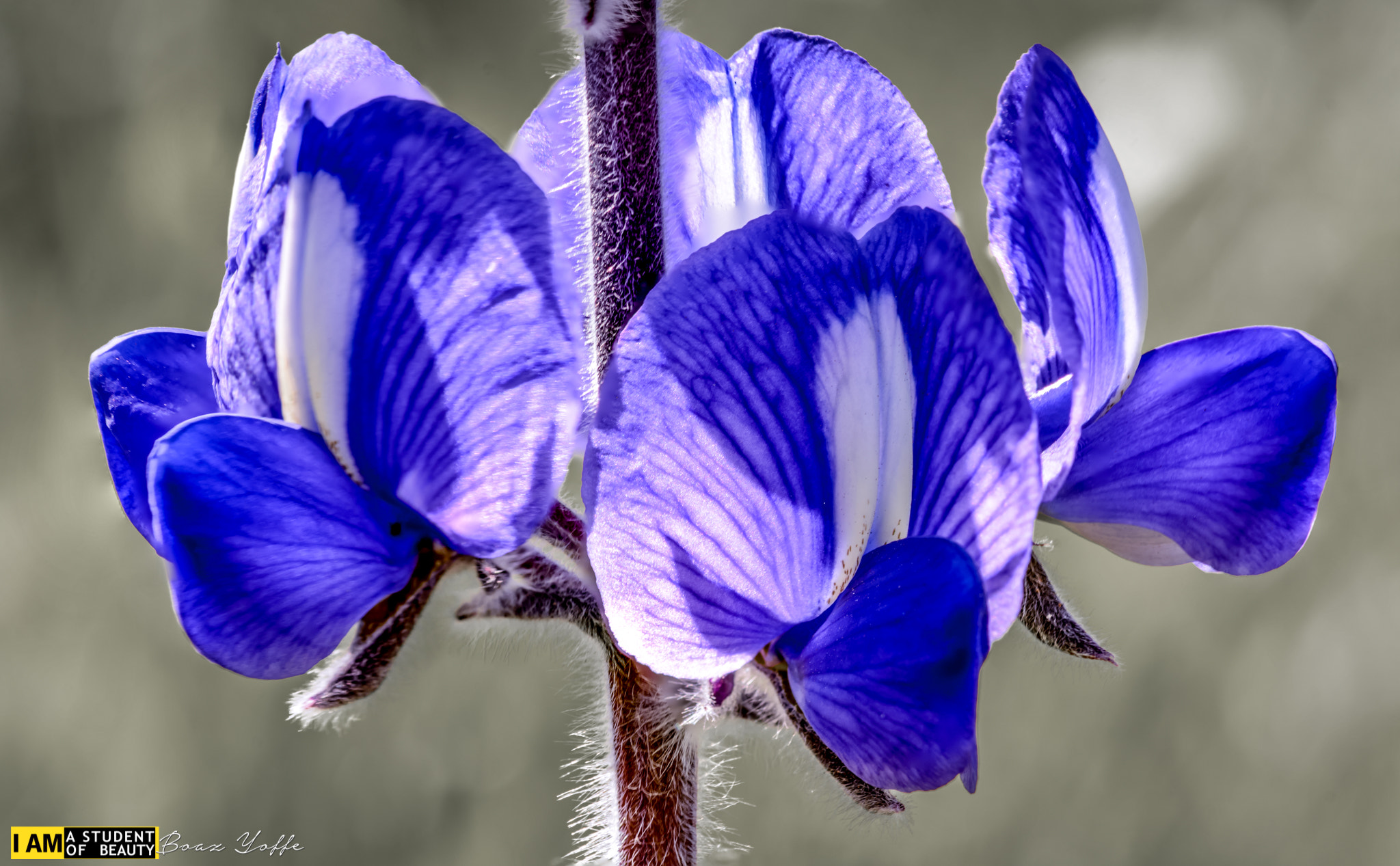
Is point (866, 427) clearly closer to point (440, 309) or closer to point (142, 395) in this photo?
point (440, 309)

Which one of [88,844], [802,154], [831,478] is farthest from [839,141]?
[88,844]

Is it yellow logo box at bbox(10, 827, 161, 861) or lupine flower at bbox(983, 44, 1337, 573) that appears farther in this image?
yellow logo box at bbox(10, 827, 161, 861)

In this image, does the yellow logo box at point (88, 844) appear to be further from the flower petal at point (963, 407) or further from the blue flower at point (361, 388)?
the flower petal at point (963, 407)

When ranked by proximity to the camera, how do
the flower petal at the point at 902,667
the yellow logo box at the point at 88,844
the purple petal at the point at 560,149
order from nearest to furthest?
1. the flower petal at the point at 902,667
2. the purple petal at the point at 560,149
3. the yellow logo box at the point at 88,844

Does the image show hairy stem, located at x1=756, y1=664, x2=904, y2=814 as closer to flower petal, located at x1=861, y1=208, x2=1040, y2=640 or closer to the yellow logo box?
flower petal, located at x1=861, y1=208, x2=1040, y2=640

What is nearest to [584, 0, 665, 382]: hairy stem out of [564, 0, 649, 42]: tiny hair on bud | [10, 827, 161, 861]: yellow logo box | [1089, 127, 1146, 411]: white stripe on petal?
[564, 0, 649, 42]: tiny hair on bud

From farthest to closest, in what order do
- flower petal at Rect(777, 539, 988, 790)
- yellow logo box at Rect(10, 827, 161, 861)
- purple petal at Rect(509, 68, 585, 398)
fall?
yellow logo box at Rect(10, 827, 161, 861) → purple petal at Rect(509, 68, 585, 398) → flower petal at Rect(777, 539, 988, 790)

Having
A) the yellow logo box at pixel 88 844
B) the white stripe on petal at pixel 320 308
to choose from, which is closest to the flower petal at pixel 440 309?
the white stripe on petal at pixel 320 308
